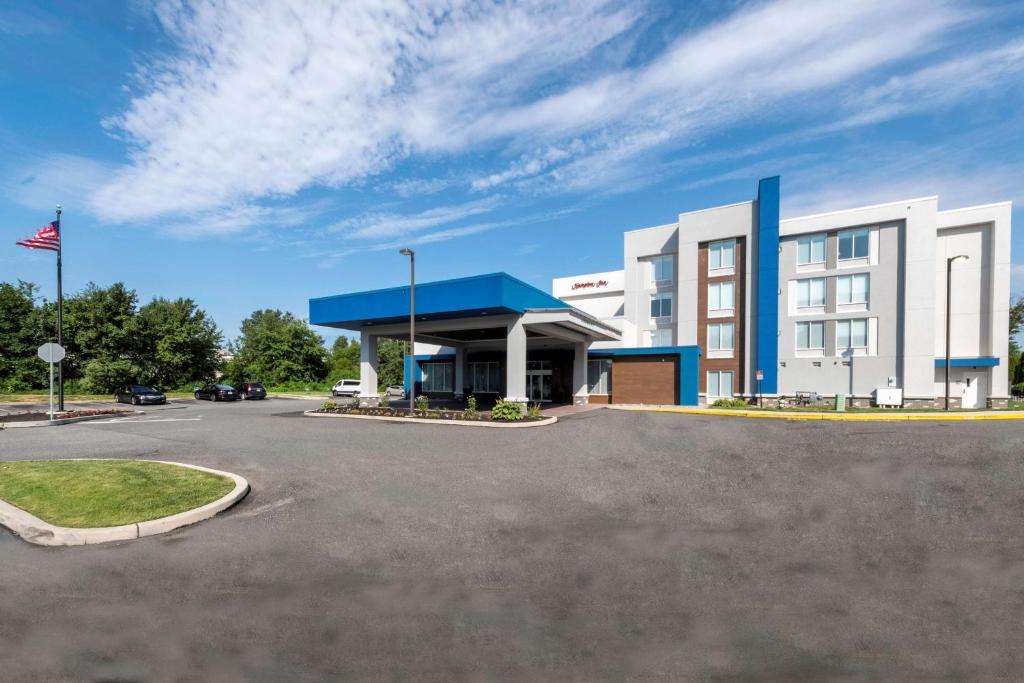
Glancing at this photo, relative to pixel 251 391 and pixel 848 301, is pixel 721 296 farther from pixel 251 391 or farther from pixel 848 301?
pixel 251 391

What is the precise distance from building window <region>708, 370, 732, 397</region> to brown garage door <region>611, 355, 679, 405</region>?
6.00m

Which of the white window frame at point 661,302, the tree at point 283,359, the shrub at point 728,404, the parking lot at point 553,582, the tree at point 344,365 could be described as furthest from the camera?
the tree at point 344,365

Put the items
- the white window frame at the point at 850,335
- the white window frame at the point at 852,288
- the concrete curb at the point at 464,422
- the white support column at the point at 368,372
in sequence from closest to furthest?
the concrete curb at the point at 464,422
the white support column at the point at 368,372
the white window frame at the point at 850,335
the white window frame at the point at 852,288

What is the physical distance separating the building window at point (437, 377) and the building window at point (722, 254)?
21.2 meters

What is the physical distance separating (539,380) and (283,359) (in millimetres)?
38396

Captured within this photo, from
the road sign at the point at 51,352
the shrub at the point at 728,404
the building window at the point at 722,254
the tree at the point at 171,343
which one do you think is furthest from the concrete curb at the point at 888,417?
the tree at the point at 171,343

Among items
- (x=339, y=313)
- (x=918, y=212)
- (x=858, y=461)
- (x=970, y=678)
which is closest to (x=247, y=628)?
(x=970, y=678)

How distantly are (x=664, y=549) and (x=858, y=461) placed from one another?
7.30 metres

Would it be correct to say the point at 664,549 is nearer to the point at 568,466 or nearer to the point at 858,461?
the point at 568,466

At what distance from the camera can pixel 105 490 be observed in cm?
740

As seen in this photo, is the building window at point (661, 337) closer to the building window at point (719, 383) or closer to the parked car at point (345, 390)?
the building window at point (719, 383)

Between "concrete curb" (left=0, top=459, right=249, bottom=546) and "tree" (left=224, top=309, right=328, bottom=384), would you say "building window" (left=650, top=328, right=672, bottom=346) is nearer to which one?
"concrete curb" (left=0, top=459, right=249, bottom=546)

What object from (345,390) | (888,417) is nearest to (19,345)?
(345,390)

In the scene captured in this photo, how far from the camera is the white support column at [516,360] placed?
20.7 m
